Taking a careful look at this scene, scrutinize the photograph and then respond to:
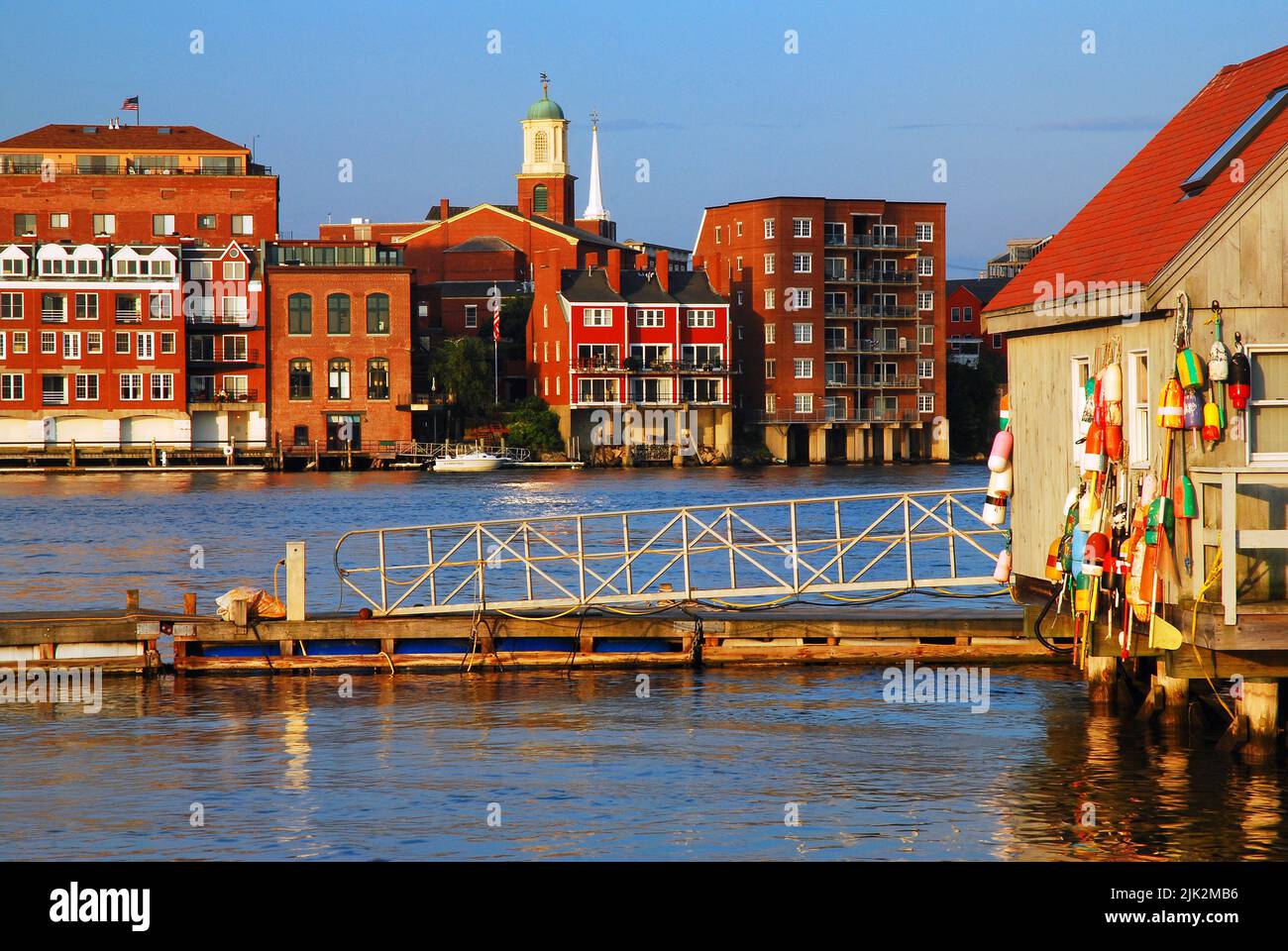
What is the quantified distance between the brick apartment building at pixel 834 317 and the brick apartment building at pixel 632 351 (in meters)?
4.77

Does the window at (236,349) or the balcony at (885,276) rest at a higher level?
the balcony at (885,276)

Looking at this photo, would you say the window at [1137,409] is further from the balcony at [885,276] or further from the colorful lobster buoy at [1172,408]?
the balcony at [885,276]

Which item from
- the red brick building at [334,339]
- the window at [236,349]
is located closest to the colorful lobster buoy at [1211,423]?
the red brick building at [334,339]

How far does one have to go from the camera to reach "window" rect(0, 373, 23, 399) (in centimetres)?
11344

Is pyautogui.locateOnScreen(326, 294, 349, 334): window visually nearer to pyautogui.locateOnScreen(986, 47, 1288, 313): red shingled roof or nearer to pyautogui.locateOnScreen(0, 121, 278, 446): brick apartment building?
pyautogui.locateOnScreen(0, 121, 278, 446): brick apartment building

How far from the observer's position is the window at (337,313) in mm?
116938

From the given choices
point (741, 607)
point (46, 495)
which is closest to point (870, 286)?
point (46, 495)

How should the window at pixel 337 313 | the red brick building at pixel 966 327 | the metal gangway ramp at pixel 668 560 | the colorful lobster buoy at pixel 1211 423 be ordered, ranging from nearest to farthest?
the colorful lobster buoy at pixel 1211 423 → the metal gangway ramp at pixel 668 560 → the window at pixel 337 313 → the red brick building at pixel 966 327

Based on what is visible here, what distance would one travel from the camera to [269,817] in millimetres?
17891

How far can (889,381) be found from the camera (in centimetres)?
13612

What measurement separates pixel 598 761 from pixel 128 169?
12122 cm

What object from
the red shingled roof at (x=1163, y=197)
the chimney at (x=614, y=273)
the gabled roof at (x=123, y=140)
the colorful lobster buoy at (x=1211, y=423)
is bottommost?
the colorful lobster buoy at (x=1211, y=423)

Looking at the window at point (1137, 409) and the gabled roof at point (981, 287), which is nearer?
the window at point (1137, 409)
